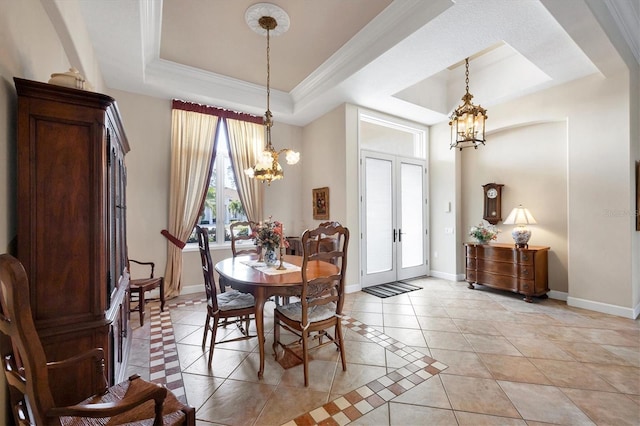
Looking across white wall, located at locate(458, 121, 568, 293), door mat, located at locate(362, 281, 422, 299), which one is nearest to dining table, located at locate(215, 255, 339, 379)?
door mat, located at locate(362, 281, 422, 299)

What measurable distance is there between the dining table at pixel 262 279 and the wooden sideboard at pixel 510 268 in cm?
318

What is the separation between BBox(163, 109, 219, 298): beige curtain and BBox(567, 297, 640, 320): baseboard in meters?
5.77

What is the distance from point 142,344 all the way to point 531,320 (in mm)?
4471

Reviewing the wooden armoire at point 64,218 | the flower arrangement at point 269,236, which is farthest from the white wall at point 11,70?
the flower arrangement at point 269,236

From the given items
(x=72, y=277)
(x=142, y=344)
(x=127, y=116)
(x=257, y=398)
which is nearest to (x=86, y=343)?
(x=72, y=277)

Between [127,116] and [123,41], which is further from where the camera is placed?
[127,116]

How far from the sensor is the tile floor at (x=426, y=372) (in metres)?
1.84

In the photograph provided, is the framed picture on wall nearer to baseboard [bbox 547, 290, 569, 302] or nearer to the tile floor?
the tile floor

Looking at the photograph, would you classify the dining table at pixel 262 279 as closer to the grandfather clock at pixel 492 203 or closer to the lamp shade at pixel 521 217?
the lamp shade at pixel 521 217

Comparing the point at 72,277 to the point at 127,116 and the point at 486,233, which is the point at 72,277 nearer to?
the point at 127,116

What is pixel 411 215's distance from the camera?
Answer: 18.3 feet

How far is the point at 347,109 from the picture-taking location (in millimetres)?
4613

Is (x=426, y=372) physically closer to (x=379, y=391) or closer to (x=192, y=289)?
(x=379, y=391)

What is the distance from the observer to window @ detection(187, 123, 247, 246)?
483cm
